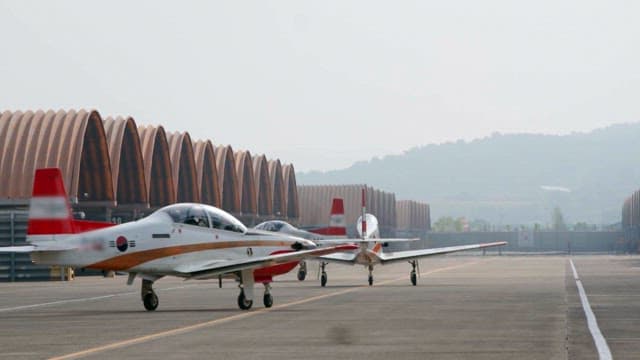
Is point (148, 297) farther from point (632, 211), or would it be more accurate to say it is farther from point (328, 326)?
point (632, 211)

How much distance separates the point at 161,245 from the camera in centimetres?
2983

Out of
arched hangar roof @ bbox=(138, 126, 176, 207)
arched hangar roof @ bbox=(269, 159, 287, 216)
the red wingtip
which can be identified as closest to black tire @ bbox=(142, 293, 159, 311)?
the red wingtip

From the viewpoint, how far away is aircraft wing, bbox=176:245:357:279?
97.7ft

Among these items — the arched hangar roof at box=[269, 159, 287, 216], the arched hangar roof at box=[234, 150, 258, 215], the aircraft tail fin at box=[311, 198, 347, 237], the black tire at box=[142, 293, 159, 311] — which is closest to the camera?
the black tire at box=[142, 293, 159, 311]

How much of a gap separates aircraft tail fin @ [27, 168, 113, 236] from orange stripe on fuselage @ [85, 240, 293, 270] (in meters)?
0.80

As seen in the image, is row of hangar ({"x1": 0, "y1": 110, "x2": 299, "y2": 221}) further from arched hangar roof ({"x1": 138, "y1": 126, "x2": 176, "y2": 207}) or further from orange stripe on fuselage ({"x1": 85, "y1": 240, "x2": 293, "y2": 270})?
orange stripe on fuselage ({"x1": 85, "y1": 240, "x2": 293, "y2": 270})

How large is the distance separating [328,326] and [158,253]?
6.65m

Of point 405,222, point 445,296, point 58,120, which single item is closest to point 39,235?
point 445,296

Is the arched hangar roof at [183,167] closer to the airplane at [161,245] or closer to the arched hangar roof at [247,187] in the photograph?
the arched hangar roof at [247,187]

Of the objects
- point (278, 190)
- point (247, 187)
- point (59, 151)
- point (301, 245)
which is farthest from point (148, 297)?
Answer: point (278, 190)

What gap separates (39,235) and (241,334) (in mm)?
7940

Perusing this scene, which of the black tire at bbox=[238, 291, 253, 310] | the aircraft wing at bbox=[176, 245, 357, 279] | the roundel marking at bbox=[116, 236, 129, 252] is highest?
the roundel marking at bbox=[116, 236, 129, 252]

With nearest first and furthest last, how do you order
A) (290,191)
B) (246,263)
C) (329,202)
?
(246,263)
(290,191)
(329,202)

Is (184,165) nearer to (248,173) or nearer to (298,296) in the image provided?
(248,173)
